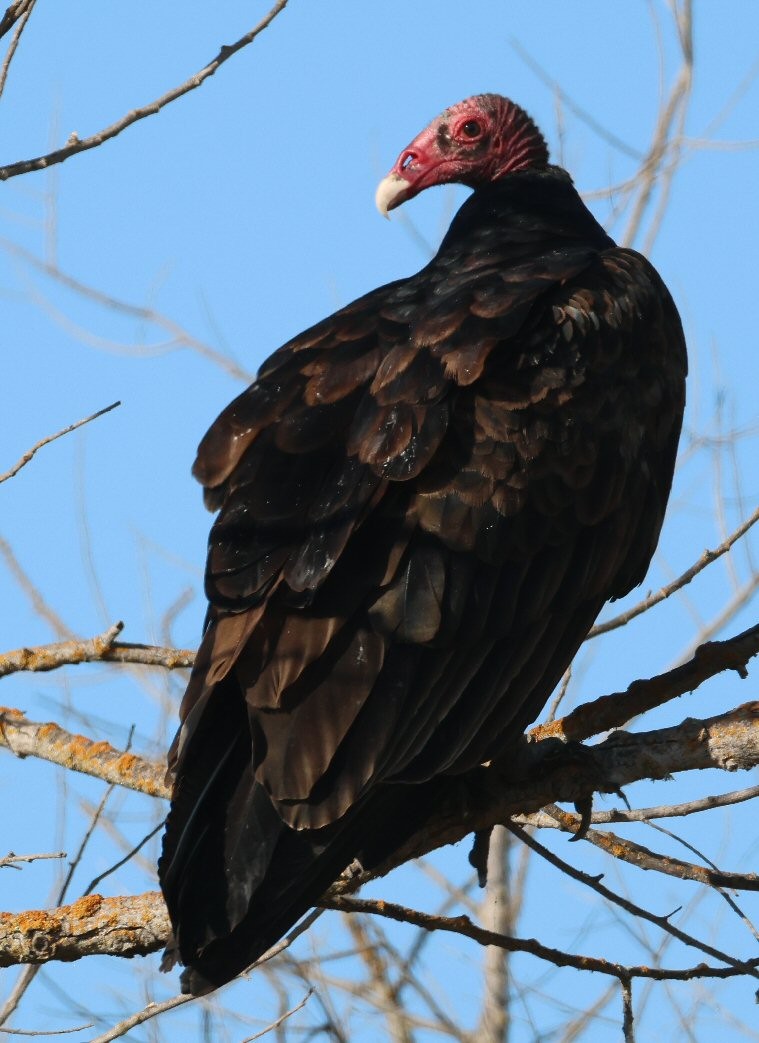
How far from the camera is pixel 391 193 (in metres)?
4.63

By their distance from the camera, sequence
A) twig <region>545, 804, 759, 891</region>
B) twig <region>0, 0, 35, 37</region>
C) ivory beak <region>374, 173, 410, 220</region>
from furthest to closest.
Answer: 1. ivory beak <region>374, 173, 410, 220</region>
2. twig <region>545, 804, 759, 891</region>
3. twig <region>0, 0, 35, 37</region>

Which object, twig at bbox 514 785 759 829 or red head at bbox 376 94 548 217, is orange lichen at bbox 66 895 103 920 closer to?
twig at bbox 514 785 759 829

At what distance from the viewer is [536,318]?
334 centimetres

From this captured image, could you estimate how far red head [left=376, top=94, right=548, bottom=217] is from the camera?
187 inches

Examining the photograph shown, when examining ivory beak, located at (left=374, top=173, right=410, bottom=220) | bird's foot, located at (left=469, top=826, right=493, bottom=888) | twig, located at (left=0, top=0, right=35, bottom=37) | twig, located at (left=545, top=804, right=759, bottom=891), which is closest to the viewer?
twig, located at (left=0, top=0, right=35, bottom=37)

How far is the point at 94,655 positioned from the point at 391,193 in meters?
1.88

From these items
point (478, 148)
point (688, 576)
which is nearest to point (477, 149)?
point (478, 148)

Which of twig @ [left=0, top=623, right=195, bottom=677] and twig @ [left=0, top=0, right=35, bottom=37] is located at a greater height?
twig @ [left=0, top=0, right=35, bottom=37]

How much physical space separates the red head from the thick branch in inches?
88.5

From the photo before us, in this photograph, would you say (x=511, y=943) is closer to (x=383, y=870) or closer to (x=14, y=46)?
(x=383, y=870)

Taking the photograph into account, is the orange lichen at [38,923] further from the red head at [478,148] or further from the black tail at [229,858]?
the red head at [478,148]

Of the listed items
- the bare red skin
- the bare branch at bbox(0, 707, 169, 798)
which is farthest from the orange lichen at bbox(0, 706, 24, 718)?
the bare red skin

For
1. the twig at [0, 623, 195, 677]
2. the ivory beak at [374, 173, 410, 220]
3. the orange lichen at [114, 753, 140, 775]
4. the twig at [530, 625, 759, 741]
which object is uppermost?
the ivory beak at [374, 173, 410, 220]

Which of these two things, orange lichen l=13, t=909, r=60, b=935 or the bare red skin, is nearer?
orange lichen l=13, t=909, r=60, b=935
